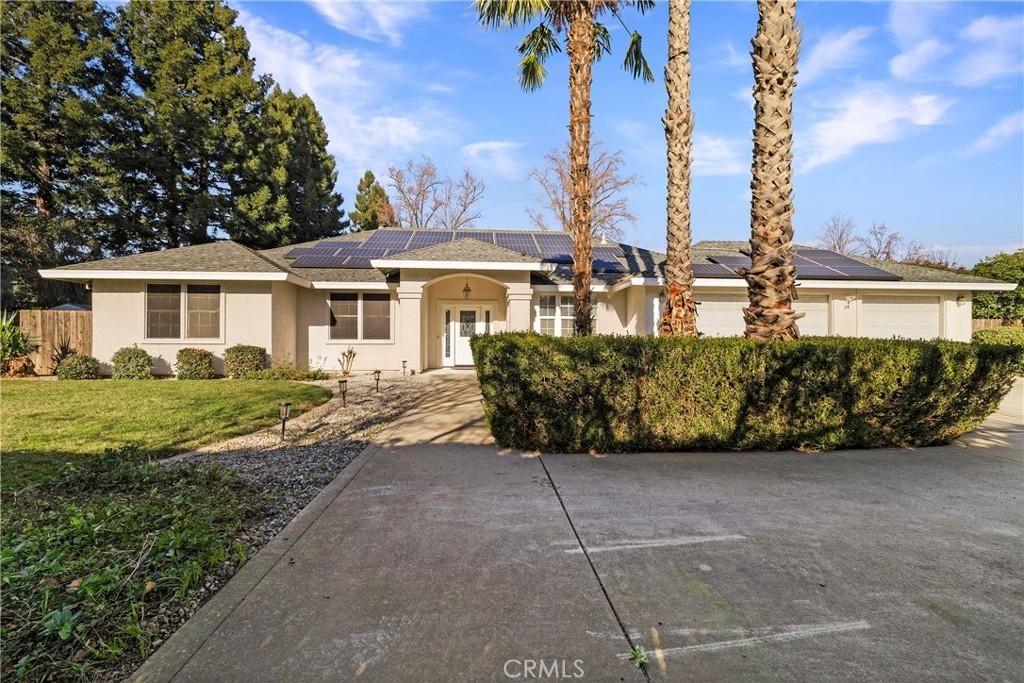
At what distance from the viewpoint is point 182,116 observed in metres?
23.5

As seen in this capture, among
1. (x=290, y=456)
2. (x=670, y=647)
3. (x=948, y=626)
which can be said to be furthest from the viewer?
(x=290, y=456)

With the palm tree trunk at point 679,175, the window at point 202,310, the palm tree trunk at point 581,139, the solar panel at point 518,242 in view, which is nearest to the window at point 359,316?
the window at point 202,310

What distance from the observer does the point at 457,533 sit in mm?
3680

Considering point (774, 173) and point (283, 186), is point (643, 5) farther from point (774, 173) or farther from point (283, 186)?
point (283, 186)

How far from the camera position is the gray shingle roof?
1347 centimetres

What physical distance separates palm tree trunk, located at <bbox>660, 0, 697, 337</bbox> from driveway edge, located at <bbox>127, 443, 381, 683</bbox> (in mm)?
6537

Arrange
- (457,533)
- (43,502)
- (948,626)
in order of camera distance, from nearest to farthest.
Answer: (948,626), (457,533), (43,502)

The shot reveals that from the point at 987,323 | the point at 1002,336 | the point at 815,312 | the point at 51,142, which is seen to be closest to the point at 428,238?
the point at 815,312

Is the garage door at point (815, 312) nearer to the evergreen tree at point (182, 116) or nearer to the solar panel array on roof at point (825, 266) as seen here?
the solar panel array on roof at point (825, 266)

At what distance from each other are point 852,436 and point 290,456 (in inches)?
289

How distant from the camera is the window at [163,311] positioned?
45.6 feet

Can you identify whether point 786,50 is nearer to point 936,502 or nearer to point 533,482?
point 936,502

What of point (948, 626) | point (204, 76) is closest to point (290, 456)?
point (948, 626)

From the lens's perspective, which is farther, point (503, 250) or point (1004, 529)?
point (503, 250)
